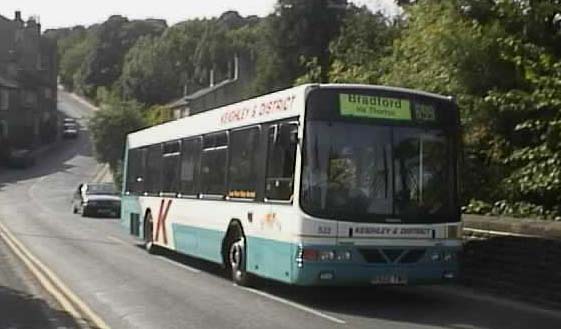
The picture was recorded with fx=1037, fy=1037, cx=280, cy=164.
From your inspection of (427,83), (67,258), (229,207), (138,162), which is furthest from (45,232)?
(229,207)

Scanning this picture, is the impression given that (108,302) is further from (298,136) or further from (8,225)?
(8,225)

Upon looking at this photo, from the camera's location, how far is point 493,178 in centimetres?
2102

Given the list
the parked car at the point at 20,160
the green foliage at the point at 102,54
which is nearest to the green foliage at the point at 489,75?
the parked car at the point at 20,160

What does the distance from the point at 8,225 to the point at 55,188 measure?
3351cm

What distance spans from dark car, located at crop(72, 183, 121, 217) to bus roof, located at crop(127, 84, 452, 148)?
66.4 ft

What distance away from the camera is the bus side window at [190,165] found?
60.5 ft

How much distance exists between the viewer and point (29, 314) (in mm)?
12641

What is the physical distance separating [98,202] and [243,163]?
27.9 metres

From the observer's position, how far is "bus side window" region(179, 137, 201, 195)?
60.5 feet

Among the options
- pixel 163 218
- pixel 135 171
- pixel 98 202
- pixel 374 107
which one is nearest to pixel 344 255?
pixel 374 107

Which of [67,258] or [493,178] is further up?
[493,178]

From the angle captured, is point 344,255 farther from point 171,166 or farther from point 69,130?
point 69,130

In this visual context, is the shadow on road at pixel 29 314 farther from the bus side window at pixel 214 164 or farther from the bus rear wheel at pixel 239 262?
the bus side window at pixel 214 164

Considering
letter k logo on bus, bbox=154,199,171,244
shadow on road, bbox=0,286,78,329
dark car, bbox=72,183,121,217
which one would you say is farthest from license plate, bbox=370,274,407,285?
dark car, bbox=72,183,121,217
